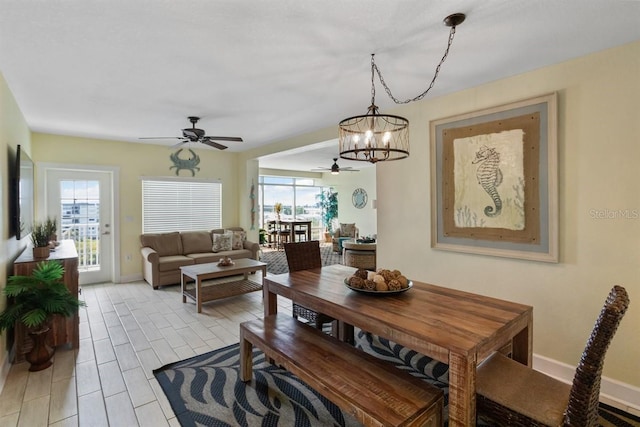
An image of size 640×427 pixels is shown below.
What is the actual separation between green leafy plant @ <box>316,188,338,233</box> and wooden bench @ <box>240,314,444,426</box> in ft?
29.1

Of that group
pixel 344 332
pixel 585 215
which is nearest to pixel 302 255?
pixel 344 332

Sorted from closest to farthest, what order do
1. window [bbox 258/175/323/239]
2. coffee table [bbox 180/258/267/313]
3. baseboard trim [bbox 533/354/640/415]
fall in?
baseboard trim [bbox 533/354/640/415], coffee table [bbox 180/258/267/313], window [bbox 258/175/323/239]

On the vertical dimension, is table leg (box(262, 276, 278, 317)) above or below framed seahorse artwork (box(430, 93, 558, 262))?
below

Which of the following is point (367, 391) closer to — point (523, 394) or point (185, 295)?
point (523, 394)

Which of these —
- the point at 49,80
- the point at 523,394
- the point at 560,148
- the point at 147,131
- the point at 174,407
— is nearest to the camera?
the point at 523,394

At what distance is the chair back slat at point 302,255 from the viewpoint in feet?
10.1

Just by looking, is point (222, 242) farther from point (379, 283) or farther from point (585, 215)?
point (585, 215)

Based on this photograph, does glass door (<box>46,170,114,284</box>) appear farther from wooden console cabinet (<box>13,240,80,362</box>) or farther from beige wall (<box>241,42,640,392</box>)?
beige wall (<box>241,42,640,392</box>)

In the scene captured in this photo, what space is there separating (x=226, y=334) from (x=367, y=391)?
7.21 ft

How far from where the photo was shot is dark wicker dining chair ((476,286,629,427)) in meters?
1.29

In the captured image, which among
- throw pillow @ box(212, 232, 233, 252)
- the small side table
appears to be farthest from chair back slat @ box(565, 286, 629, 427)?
throw pillow @ box(212, 232, 233, 252)

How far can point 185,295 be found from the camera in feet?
14.5

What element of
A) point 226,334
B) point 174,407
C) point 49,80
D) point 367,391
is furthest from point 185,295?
point 367,391

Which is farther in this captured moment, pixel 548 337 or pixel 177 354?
pixel 177 354
